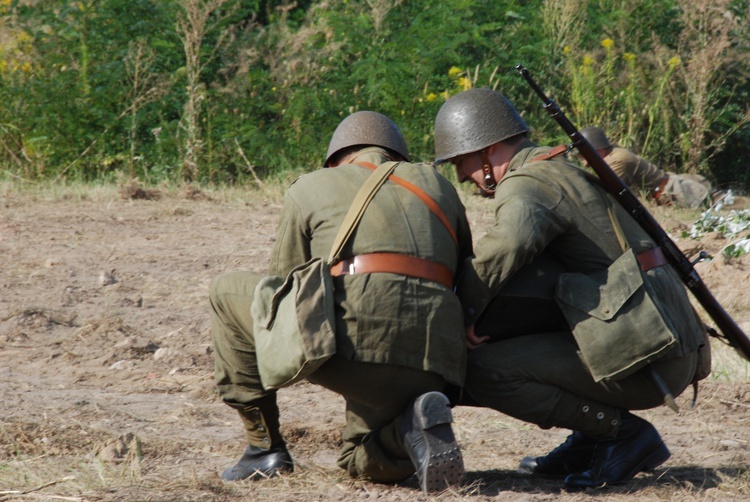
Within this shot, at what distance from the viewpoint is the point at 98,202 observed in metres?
8.53

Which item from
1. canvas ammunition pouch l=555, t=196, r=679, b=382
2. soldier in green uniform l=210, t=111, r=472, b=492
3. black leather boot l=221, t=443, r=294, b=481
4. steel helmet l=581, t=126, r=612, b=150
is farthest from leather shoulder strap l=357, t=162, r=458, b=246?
steel helmet l=581, t=126, r=612, b=150

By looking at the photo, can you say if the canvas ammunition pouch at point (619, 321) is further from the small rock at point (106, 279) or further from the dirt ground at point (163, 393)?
the small rock at point (106, 279)

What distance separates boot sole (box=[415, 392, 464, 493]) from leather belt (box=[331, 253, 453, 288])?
404 millimetres

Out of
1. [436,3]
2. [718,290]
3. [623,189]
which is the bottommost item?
[718,290]

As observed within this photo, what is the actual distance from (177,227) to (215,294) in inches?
174

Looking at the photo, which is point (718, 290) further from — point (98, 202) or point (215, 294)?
point (98, 202)

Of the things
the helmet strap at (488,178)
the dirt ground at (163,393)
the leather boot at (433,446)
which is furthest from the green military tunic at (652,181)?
the leather boot at (433,446)

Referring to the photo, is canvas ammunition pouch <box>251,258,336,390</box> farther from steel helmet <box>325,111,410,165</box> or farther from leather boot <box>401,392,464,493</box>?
steel helmet <box>325,111,410,165</box>

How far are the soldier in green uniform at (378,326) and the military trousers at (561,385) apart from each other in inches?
7.3

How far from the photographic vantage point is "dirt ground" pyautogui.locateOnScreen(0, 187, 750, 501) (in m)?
3.50

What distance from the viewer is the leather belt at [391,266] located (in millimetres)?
3363

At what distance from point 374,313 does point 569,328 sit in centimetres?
81


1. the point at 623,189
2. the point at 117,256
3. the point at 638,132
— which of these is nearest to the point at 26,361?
the point at 117,256

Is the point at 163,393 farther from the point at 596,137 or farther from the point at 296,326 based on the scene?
the point at 596,137
